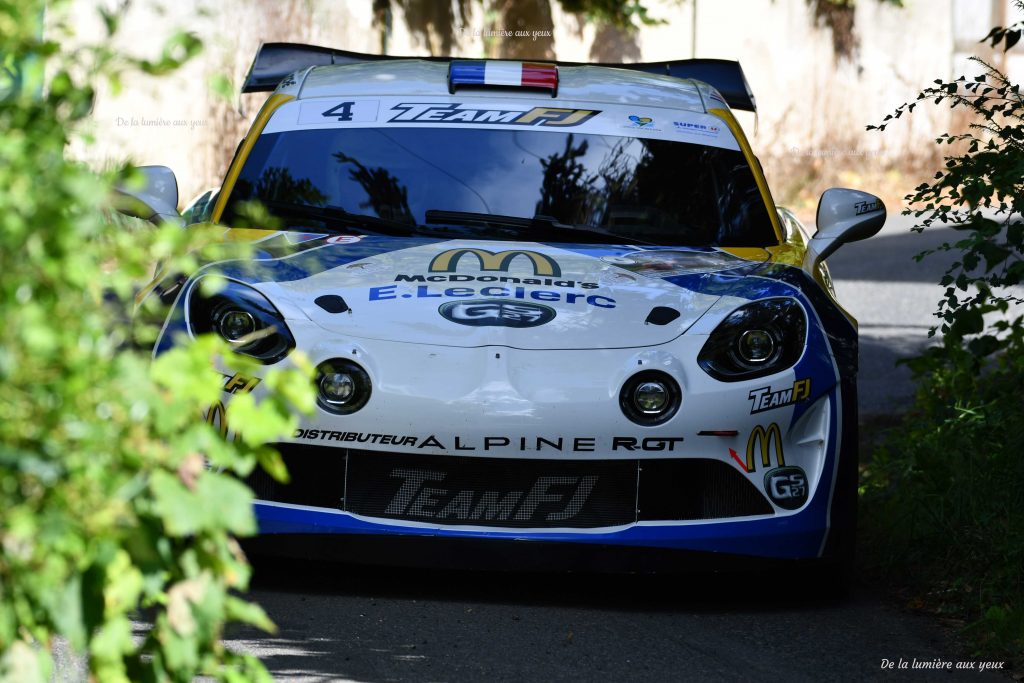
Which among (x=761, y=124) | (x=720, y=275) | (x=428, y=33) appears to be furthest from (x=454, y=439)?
(x=761, y=124)

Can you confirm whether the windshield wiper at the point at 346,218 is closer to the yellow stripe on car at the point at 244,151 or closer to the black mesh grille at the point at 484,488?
the yellow stripe on car at the point at 244,151

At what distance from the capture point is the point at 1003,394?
5312 millimetres

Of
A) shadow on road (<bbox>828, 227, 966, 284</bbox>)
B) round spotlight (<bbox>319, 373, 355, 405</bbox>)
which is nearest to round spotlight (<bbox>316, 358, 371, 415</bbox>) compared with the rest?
round spotlight (<bbox>319, 373, 355, 405</bbox>)

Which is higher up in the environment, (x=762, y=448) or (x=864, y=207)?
(x=864, y=207)

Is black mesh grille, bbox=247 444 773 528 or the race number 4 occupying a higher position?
the race number 4

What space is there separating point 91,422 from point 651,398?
105 inches

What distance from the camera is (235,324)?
14.1 feet

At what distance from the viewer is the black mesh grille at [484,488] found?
415 centimetres

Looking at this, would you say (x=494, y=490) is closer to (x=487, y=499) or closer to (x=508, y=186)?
(x=487, y=499)

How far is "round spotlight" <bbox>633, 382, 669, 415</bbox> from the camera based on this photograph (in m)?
4.16

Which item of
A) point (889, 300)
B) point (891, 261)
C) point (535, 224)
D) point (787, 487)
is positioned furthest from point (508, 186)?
point (891, 261)

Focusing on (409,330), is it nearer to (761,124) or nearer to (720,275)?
(720,275)

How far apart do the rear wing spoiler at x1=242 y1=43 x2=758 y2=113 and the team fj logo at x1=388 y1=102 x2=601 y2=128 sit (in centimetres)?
87

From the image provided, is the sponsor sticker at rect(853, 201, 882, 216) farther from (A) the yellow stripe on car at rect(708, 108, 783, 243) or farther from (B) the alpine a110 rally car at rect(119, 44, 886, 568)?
(B) the alpine a110 rally car at rect(119, 44, 886, 568)
